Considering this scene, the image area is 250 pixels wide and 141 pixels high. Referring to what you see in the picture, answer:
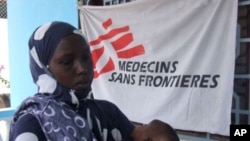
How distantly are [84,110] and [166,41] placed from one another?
1.49 m

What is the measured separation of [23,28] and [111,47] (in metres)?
2.01

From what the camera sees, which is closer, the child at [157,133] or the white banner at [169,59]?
the child at [157,133]

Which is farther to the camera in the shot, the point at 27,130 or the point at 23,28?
the point at 23,28

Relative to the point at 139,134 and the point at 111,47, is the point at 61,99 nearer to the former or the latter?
the point at 139,134

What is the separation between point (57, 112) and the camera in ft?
2.90

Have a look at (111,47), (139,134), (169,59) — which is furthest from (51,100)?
(111,47)

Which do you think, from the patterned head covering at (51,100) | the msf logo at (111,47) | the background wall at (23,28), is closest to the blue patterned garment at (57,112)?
the patterned head covering at (51,100)

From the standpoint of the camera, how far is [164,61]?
2.39m

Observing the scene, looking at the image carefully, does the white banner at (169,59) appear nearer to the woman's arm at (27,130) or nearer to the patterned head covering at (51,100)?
the patterned head covering at (51,100)

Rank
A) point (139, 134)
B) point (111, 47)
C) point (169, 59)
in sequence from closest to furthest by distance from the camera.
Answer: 1. point (139, 134)
2. point (169, 59)
3. point (111, 47)

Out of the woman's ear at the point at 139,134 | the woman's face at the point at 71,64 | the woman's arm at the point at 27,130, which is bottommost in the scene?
the woman's ear at the point at 139,134

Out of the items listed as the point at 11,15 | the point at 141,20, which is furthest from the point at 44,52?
the point at 11,15

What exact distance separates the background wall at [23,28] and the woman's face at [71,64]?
2881 mm

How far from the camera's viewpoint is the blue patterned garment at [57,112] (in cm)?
86
